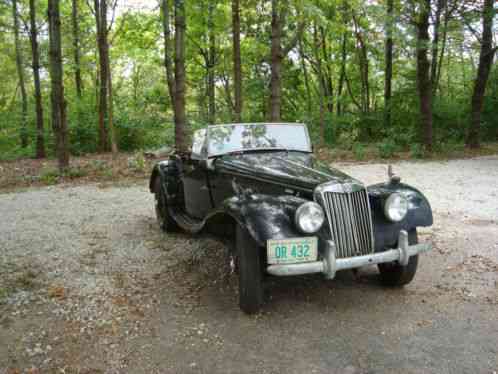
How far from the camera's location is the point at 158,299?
11.9 ft

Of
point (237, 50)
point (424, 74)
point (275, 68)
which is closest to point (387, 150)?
point (424, 74)

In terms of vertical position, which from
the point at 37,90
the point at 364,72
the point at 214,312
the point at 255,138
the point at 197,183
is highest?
the point at 364,72

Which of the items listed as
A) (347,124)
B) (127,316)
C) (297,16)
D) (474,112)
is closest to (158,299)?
(127,316)

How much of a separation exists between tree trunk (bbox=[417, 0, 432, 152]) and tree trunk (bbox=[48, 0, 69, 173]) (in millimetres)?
10492

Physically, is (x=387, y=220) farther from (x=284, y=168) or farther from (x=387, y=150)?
(x=387, y=150)

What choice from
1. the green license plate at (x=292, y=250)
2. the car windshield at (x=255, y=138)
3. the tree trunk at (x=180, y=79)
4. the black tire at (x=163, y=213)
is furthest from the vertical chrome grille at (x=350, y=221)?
the tree trunk at (x=180, y=79)

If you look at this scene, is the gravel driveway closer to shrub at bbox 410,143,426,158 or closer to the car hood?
the car hood

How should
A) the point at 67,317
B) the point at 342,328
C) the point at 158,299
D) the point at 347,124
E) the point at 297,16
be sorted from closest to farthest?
the point at 342,328 < the point at 67,317 < the point at 158,299 < the point at 297,16 < the point at 347,124

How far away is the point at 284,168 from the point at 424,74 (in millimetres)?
11663

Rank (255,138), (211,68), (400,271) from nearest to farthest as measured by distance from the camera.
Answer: (400,271) < (255,138) < (211,68)

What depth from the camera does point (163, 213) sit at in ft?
19.2

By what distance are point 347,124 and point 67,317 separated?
17910 millimetres

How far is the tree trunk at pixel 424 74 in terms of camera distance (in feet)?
41.2

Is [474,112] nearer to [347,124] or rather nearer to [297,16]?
[347,124]
